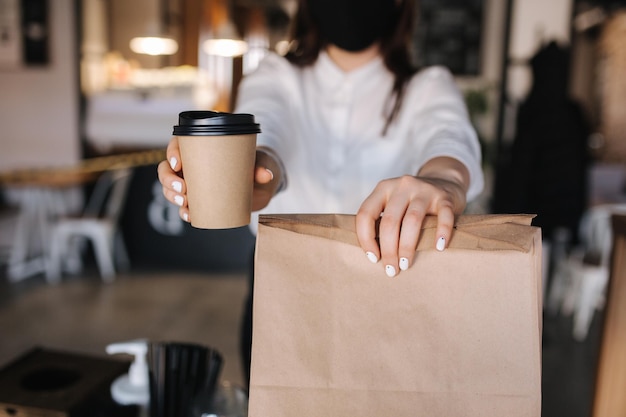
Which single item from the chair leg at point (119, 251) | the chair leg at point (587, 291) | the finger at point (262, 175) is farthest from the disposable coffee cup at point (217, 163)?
the chair leg at point (119, 251)

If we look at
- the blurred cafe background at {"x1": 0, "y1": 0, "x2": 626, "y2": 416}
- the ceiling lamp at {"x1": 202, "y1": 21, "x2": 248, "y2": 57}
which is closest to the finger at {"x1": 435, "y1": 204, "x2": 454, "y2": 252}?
the blurred cafe background at {"x1": 0, "y1": 0, "x2": 626, "y2": 416}

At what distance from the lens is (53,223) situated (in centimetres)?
498

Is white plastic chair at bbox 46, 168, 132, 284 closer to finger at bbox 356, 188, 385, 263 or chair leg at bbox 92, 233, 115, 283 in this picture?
chair leg at bbox 92, 233, 115, 283

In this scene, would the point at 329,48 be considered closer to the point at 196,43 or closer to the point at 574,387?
the point at 574,387

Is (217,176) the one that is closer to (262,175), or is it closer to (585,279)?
(262,175)

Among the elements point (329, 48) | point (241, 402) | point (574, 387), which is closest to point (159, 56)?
point (574, 387)

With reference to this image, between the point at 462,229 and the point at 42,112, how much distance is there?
222 inches

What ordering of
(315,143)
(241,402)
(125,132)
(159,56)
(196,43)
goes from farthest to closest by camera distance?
1. (196,43)
2. (159,56)
3. (125,132)
4. (315,143)
5. (241,402)

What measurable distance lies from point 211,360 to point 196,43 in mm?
8150

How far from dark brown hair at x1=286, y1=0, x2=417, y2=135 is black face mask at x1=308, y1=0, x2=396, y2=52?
32 mm

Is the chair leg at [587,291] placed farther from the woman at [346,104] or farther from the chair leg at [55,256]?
the chair leg at [55,256]

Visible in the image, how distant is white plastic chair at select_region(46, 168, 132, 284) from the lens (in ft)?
15.4

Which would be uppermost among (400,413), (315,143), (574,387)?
(315,143)

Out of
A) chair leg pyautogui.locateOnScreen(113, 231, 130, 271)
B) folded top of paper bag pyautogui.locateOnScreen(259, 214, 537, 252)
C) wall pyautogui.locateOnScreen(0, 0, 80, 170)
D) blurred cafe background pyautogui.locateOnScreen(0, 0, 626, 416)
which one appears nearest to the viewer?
folded top of paper bag pyautogui.locateOnScreen(259, 214, 537, 252)
